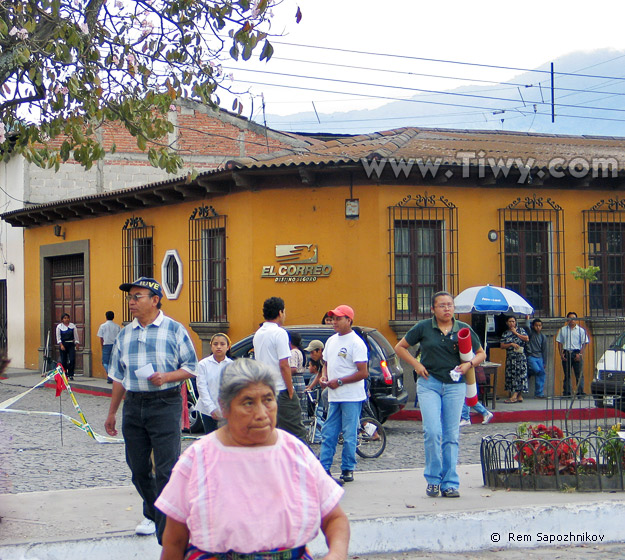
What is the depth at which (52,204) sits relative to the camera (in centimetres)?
2205

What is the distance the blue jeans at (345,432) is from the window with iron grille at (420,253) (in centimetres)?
766

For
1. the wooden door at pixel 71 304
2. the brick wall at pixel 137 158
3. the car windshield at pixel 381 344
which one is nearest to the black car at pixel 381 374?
the car windshield at pixel 381 344

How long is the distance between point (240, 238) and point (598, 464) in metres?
10.2

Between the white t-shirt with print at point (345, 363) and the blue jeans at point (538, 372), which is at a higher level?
the white t-shirt with print at point (345, 363)

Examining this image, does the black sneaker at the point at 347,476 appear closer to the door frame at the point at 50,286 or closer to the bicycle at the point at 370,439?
the bicycle at the point at 370,439

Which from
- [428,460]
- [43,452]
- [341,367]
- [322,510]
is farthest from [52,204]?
[322,510]

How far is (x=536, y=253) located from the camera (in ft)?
57.1

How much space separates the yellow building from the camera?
16188 millimetres

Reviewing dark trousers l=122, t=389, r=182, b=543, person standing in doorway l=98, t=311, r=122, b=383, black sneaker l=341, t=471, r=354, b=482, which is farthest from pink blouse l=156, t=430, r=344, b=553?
person standing in doorway l=98, t=311, r=122, b=383

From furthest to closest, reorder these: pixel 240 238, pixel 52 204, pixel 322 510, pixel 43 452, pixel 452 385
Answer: pixel 52 204
pixel 240 238
pixel 43 452
pixel 452 385
pixel 322 510

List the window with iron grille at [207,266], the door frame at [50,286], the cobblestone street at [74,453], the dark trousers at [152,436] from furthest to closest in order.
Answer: the door frame at [50,286]
the window with iron grille at [207,266]
the cobblestone street at [74,453]
the dark trousers at [152,436]

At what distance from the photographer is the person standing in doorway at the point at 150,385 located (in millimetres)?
5949

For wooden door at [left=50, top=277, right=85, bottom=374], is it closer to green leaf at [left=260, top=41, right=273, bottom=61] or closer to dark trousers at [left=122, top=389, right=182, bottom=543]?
green leaf at [left=260, top=41, right=273, bottom=61]

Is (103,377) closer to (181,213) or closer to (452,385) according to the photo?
(181,213)
